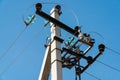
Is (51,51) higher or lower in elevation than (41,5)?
lower

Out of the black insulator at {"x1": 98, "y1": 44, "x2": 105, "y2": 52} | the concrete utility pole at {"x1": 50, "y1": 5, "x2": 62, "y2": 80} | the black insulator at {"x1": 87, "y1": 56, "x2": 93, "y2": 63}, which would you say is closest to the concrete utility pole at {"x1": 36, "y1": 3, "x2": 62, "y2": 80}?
the concrete utility pole at {"x1": 50, "y1": 5, "x2": 62, "y2": 80}

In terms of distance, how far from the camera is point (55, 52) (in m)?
13.0

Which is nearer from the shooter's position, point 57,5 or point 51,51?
point 51,51

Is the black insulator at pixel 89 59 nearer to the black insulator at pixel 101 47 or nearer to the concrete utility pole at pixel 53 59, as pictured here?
the black insulator at pixel 101 47

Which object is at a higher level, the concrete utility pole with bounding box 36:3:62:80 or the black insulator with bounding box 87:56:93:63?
the black insulator with bounding box 87:56:93:63

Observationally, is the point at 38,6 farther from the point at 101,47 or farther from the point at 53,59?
the point at 101,47

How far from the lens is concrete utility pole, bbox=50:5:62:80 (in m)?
12.5

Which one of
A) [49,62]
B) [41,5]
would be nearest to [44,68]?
[49,62]

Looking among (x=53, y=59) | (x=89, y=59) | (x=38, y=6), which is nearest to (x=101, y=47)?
(x=89, y=59)

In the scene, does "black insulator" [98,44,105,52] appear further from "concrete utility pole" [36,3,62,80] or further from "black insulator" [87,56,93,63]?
"concrete utility pole" [36,3,62,80]

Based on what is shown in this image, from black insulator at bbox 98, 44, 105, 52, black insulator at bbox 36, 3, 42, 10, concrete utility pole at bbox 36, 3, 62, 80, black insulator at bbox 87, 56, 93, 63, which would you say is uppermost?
black insulator at bbox 36, 3, 42, 10

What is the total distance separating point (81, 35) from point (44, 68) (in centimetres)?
181

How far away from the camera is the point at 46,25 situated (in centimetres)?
1430

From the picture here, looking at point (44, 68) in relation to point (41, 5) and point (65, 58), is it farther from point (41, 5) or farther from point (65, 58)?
point (41, 5)
